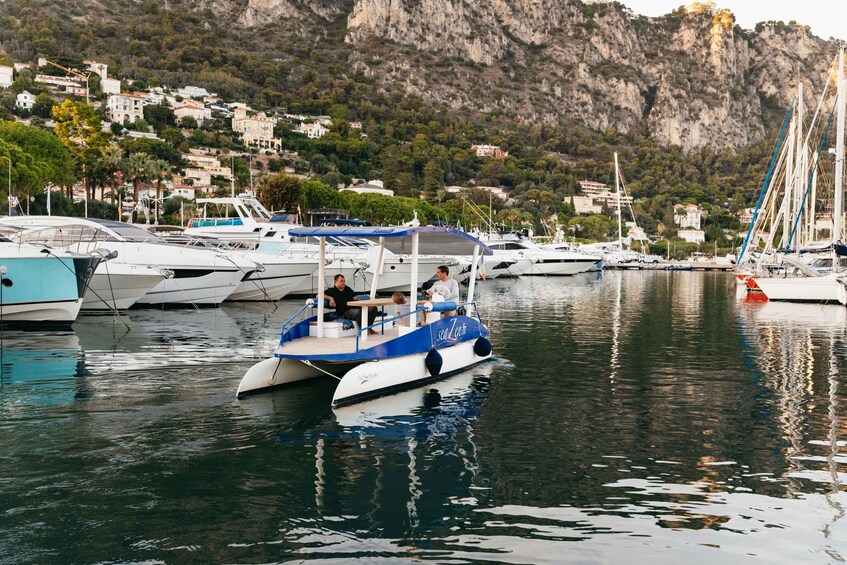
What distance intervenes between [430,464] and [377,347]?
4788 millimetres

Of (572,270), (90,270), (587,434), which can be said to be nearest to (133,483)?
(587,434)

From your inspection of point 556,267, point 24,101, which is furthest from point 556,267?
point 24,101

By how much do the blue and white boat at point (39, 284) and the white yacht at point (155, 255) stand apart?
4.55 m

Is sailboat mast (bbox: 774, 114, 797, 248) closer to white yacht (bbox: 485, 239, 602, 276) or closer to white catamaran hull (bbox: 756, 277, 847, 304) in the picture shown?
white catamaran hull (bbox: 756, 277, 847, 304)

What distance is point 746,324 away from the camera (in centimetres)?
3375

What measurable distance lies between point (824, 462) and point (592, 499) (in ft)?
13.0

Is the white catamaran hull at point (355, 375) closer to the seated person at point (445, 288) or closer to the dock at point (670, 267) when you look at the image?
the seated person at point (445, 288)

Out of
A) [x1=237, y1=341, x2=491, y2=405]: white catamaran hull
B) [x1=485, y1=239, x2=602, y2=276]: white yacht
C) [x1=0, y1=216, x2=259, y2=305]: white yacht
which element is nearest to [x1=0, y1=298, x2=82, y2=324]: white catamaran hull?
[x1=0, y1=216, x2=259, y2=305]: white yacht

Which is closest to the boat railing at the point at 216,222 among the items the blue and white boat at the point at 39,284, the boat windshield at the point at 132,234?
the boat windshield at the point at 132,234

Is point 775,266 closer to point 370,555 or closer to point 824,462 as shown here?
point 824,462

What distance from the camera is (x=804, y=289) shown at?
45.8 meters

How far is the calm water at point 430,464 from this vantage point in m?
8.88

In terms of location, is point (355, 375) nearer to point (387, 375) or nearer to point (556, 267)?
point (387, 375)

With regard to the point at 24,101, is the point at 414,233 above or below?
below
